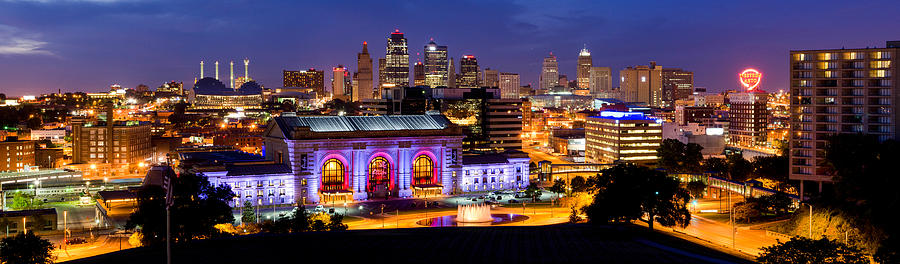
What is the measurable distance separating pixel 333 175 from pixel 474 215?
32.7m

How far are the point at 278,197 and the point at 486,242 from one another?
66.1 m

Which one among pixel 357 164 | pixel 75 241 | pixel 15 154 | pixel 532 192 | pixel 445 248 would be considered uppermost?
pixel 15 154

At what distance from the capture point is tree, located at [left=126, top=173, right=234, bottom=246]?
262 feet

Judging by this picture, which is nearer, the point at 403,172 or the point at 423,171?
the point at 403,172

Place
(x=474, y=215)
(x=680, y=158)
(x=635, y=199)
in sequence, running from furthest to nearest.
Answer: (x=680, y=158), (x=474, y=215), (x=635, y=199)

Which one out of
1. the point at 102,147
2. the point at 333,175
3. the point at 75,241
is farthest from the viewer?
the point at 102,147

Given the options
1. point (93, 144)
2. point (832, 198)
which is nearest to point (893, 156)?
point (832, 198)

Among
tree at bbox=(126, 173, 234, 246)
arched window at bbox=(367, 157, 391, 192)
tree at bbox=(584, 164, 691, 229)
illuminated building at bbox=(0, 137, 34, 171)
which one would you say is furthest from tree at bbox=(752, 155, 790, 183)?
illuminated building at bbox=(0, 137, 34, 171)

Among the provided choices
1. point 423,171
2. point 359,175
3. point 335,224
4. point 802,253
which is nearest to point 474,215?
point 335,224

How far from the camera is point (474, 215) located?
385 ft

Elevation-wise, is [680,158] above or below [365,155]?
below

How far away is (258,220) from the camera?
115562 millimetres

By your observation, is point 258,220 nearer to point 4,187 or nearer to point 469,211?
point 469,211

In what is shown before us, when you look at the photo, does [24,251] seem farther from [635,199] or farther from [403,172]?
[403,172]
